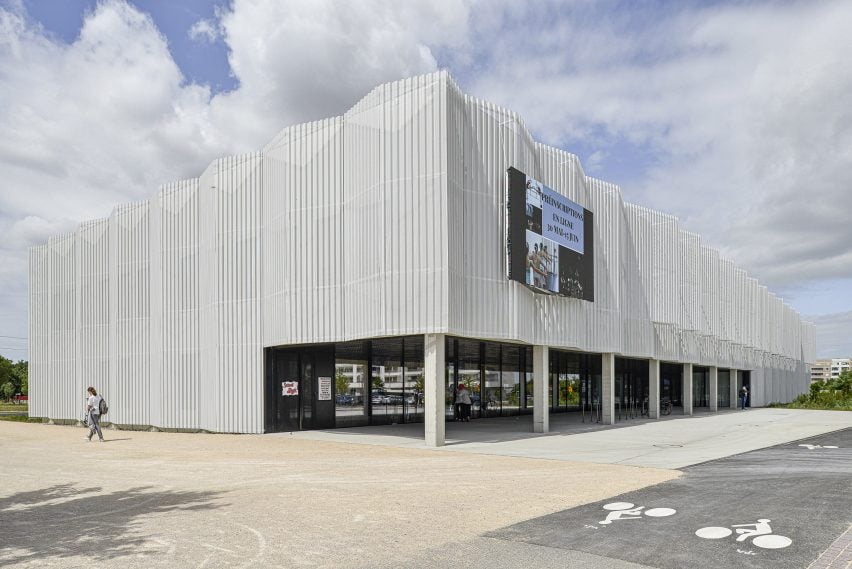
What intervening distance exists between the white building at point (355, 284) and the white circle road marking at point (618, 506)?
33.4ft

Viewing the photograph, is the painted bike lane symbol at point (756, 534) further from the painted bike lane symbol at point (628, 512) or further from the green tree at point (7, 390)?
the green tree at point (7, 390)

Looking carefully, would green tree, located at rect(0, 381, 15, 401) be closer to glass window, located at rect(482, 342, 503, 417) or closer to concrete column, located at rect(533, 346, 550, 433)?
glass window, located at rect(482, 342, 503, 417)

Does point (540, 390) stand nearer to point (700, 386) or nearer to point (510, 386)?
point (510, 386)

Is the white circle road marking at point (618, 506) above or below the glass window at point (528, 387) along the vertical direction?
above

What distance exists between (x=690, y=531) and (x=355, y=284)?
15.4 meters

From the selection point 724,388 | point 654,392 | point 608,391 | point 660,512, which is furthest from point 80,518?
point 724,388

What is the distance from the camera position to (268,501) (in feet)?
37.1

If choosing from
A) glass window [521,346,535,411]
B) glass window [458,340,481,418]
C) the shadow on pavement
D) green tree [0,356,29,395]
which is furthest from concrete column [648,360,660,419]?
green tree [0,356,29,395]

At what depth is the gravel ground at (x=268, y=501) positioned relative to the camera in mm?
8070

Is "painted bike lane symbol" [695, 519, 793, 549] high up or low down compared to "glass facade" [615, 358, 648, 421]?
up

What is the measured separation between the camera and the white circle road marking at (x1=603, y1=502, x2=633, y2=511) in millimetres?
10438

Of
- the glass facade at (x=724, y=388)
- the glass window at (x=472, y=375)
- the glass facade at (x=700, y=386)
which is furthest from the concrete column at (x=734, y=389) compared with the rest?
the glass window at (x=472, y=375)

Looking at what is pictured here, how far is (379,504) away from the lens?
36.2 feet

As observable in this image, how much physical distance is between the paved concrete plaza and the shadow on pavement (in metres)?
0.03
